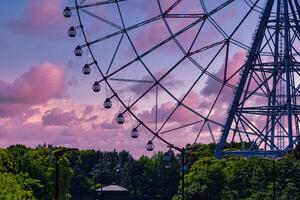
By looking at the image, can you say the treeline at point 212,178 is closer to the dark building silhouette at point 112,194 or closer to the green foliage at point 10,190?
the green foliage at point 10,190

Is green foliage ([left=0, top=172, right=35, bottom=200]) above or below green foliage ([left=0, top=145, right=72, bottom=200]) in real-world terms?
below

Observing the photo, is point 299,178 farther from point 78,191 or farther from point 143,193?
point 78,191

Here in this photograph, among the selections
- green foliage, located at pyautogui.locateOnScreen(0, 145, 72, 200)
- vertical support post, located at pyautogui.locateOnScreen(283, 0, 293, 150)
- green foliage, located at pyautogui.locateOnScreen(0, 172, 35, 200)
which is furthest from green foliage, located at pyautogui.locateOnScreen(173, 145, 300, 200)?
Result: green foliage, located at pyautogui.locateOnScreen(0, 172, 35, 200)

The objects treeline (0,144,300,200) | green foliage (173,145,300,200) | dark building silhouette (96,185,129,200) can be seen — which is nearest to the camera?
treeline (0,144,300,200)

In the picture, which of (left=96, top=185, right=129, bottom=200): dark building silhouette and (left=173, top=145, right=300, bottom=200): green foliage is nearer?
(left=173, top=145, right=300, bottom=200): green foliage

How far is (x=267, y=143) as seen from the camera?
69.0m

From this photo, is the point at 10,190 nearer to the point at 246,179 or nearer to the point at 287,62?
the point at 246,179

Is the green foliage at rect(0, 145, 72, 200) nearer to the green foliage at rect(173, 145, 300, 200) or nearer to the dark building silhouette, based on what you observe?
the green foliage at rect(173, 145, 300, 200)

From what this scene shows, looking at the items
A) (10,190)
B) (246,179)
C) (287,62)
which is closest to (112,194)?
(246,179)

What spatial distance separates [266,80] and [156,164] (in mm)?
125175

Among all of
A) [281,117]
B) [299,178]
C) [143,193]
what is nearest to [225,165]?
[299,178]

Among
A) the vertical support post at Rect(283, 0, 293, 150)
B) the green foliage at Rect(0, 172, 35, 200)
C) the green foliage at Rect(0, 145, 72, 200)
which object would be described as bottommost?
the green foliage at Rect(0, 172, 35, 200)

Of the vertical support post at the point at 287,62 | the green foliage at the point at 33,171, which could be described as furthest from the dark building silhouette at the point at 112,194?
the vertical support post at the point at 287,62

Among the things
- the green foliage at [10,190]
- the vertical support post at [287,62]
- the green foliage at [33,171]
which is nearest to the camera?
the vertical support post at [287,62]
